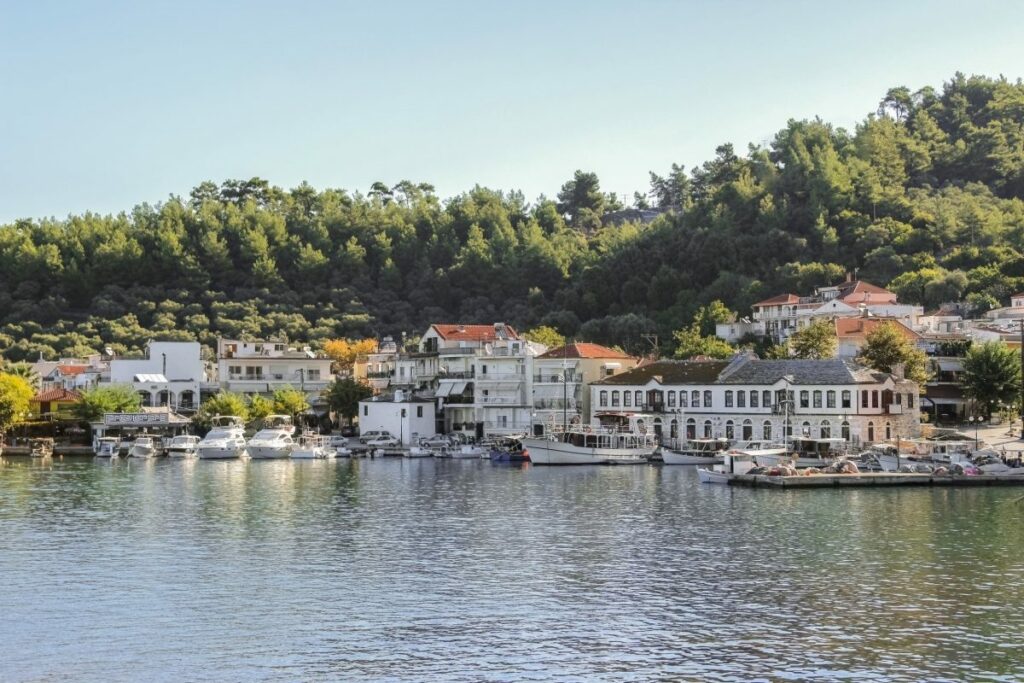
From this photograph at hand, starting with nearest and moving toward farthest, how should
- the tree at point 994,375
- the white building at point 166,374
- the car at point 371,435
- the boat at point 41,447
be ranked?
1. the tree at point 994,375
2. the boat at point 41,447
3. the car at point 371,435
4. the white building at point 166,374

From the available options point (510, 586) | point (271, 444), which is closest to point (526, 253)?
point (271, 444)

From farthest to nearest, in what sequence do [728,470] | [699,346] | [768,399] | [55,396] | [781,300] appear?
1. [781,300]
2. [699,346]
3. [55,396]
4. [768,399]
5. [728,470]

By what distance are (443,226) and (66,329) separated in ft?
162

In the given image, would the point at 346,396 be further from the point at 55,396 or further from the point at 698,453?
the point at 698,453

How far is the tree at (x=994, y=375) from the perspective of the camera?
75812 millimetres

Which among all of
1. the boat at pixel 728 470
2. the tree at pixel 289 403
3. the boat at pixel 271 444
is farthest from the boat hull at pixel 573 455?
the tree at pixel 289 403

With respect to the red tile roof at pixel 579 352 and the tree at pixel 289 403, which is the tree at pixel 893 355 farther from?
the tree at pixel 289 403

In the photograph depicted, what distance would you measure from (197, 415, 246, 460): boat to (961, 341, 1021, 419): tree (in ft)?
155

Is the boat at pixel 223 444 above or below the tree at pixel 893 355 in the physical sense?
below

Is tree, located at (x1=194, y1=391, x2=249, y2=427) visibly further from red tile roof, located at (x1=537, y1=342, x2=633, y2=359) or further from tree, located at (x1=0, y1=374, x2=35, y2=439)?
red tile roof, located at (x1=537, y1=342, x2=633, y2=359)

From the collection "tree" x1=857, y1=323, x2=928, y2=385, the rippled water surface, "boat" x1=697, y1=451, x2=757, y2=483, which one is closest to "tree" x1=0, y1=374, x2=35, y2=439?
the rippled water surface

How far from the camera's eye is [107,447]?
265 ft

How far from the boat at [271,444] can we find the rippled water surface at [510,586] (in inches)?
978

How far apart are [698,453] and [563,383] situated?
15.4 m
